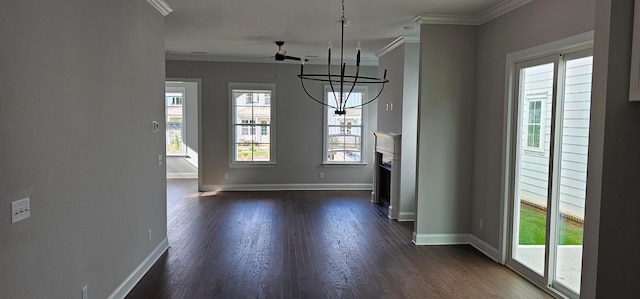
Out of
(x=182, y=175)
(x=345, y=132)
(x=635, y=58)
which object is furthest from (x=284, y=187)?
(x=635, y=58)

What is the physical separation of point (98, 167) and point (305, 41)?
419 centimetres

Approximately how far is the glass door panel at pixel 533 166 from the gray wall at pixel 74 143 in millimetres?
3675

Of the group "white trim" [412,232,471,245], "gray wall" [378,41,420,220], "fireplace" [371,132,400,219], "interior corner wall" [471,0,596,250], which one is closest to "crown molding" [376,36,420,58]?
"gray wall" [378,41,420,220]

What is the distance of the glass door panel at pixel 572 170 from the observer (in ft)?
10.4

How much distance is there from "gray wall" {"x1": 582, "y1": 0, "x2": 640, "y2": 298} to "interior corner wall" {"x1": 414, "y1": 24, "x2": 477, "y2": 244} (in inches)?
117

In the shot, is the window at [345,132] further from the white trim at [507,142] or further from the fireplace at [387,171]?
the white trim at [507,142]

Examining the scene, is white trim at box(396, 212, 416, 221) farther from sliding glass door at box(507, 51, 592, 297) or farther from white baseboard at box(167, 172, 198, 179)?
white baseboard at box(167, 172, 198, 179)

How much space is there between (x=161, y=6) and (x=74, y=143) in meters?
2.29

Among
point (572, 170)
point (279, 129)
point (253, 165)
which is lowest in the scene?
point (253, 165)

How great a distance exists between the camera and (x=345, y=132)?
352 inches

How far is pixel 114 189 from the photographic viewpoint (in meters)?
3.18

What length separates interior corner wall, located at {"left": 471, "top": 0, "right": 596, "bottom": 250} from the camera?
3.56 metres

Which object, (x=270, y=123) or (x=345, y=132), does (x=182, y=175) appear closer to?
(x=270, y=123)

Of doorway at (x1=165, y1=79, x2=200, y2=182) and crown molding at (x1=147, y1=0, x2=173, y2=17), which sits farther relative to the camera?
doorway at (x1=165, y1=79, x2=200, y2=182)
